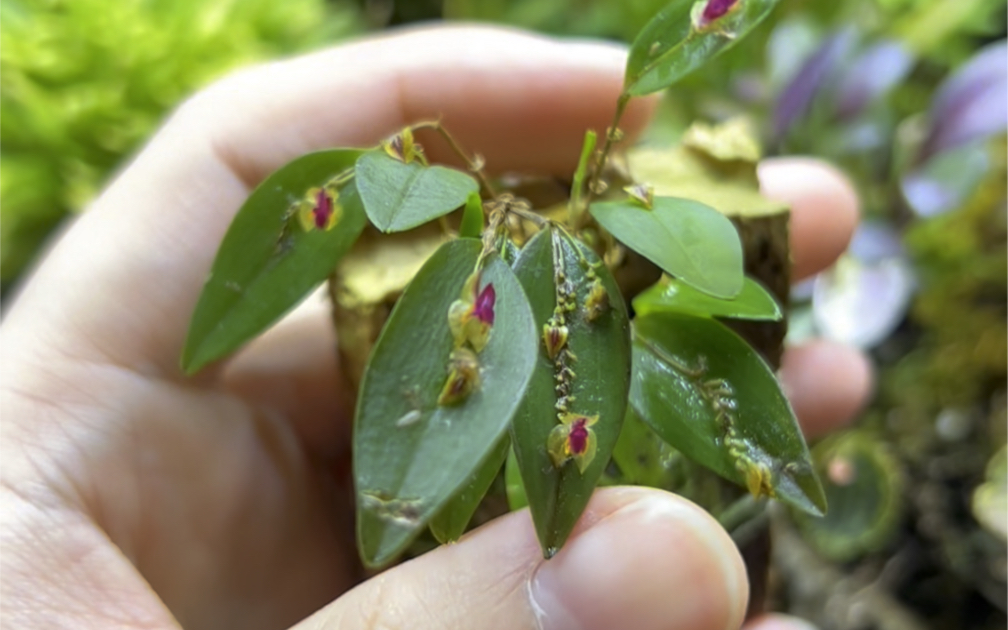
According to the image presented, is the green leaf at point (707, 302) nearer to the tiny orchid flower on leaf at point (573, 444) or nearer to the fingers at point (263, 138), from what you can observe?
the tiny orchid flower on leaf at point (573, 444)

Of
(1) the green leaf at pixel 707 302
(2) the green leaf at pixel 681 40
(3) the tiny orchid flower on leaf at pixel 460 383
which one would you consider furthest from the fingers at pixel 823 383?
(3) the tiny orchid flower on leaf at pixel 460 383

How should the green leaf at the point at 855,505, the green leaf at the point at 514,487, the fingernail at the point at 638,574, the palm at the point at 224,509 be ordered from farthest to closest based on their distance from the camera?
1. the green leaf at the point at 855,505
2. the palm at the point at 224,509
3. the green leaf at the point at 514,487
4. the fingernail at the point at 638,574

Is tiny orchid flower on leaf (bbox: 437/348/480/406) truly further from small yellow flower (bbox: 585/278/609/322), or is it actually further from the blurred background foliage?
the blurred background foliage

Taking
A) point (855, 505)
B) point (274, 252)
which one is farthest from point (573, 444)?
point (855, 505)

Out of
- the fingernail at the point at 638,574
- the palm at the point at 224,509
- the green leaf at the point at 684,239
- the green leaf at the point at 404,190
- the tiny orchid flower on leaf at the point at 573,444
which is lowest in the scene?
the palm at the point at 224,509

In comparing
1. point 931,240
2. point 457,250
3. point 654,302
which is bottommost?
point 931,240

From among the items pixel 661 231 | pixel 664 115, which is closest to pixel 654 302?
pixel 661 231

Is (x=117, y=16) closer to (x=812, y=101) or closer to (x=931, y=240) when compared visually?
(x=812, y=101)
